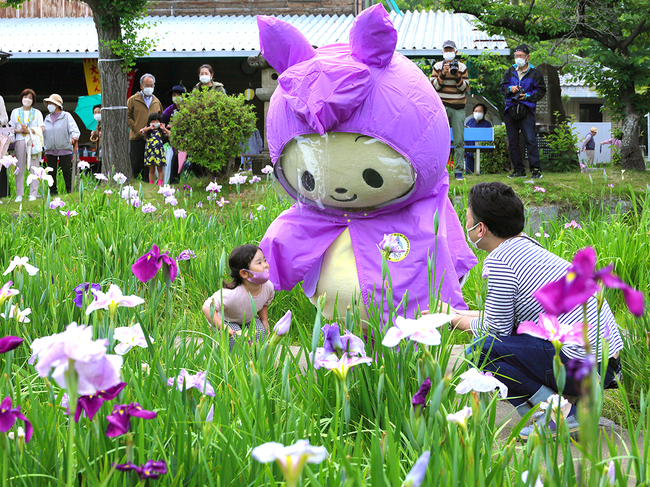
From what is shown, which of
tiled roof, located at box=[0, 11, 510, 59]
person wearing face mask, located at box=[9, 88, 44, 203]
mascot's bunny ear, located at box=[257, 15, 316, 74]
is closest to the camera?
mascot's bunny ear, located at box=[257, 15, 316, 74]

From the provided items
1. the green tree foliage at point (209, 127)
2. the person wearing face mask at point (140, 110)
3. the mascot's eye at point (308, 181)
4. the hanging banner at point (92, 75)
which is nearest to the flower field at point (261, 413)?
the mascot's eye at point (308, 181)

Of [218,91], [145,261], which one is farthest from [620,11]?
[145,261]

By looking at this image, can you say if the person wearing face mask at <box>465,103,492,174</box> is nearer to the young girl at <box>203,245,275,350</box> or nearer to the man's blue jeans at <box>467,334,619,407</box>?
the young girl at <box>203,245,275,350</box>

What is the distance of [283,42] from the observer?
8.14 feet

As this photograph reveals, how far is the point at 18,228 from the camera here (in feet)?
11.6

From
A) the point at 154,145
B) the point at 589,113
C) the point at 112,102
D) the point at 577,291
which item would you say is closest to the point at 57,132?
the point at 112,102

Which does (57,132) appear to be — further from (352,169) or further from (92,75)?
(352,169)

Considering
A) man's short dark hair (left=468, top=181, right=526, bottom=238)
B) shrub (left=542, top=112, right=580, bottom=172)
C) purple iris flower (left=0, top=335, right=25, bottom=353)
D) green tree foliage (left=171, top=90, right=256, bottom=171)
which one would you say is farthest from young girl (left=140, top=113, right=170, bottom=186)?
purple iris flower (left=0, top=335, right=25, bottom=353)

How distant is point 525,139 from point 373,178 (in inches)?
165

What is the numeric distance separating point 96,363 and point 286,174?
192 centimetres

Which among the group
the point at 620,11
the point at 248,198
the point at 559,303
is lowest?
the point at 248,198

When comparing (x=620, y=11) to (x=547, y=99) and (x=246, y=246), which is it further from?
(x=246, y=246)

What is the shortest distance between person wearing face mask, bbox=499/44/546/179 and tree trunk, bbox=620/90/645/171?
178 centimetres

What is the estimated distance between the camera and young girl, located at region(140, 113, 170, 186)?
646cm
